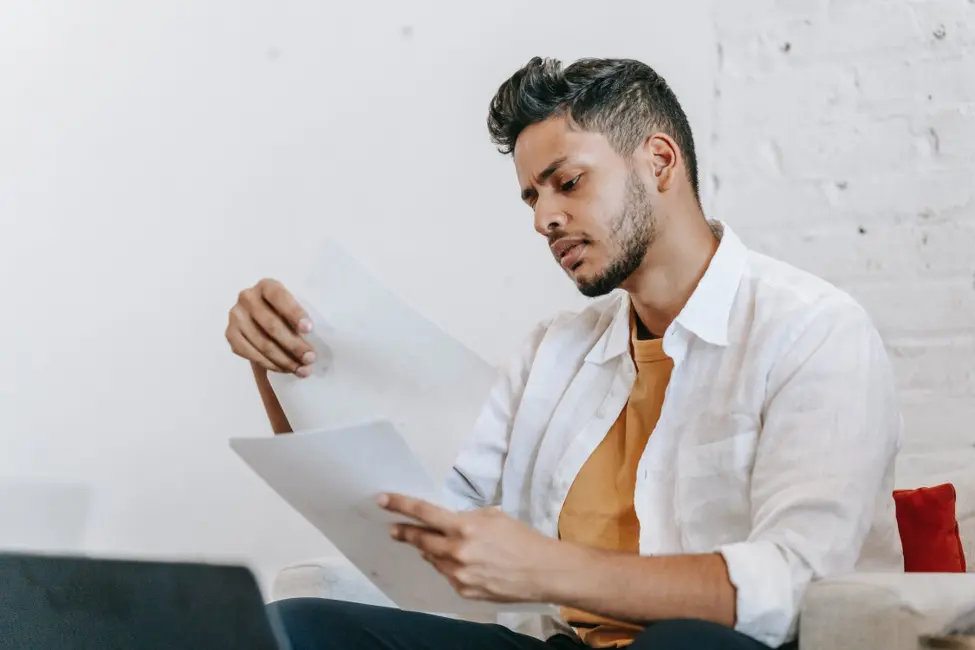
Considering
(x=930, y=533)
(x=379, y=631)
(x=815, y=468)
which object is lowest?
(x=379, y=631)

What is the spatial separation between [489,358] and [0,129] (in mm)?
879

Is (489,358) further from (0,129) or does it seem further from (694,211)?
(0,129)

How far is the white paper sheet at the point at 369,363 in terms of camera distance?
3.56 ft

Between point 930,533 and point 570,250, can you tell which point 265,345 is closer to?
point 570,250

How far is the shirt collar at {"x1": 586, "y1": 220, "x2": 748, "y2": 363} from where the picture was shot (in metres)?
1.09

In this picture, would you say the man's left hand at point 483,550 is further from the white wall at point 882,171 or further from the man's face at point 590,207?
the white wall at point 882,171

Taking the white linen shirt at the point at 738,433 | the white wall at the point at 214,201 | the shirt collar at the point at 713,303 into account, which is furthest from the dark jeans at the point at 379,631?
the white wall at the point at 214,201

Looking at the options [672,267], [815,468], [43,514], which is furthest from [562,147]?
[43,514]

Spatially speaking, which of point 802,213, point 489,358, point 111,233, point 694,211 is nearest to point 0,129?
point 111,233

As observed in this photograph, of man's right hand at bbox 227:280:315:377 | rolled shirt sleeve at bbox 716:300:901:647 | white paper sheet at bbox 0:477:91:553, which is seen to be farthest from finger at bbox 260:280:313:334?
white paper sheet at bbox 0:477:91:553

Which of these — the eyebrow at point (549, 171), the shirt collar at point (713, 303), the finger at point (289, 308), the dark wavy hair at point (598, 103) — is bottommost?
the finger at point (289, 308)

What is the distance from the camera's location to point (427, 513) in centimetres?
80

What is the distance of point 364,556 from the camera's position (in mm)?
945

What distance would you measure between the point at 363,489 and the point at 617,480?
0.39m
